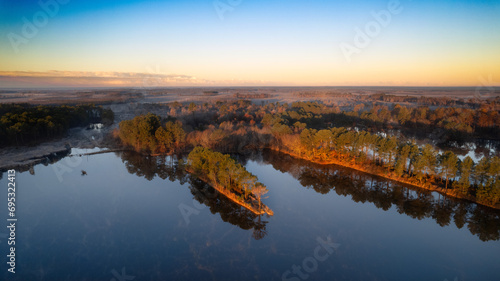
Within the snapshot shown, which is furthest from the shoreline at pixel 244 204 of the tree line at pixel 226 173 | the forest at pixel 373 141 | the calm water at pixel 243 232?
the forest at pixel 373 141

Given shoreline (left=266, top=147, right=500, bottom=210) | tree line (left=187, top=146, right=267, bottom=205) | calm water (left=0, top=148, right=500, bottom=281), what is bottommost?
calm water (left=0, top=148, right=500, bottom=281)

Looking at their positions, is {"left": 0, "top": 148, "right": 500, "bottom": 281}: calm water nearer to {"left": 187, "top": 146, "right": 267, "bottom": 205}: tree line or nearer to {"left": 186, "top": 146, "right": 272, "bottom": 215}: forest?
{"left": 186, "top": 146, "right": 272, "bottom": 215}: forest

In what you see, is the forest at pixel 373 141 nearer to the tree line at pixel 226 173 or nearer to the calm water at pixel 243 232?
the calm water at pixel 243 232

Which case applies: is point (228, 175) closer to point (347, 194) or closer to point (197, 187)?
point (197, 187)

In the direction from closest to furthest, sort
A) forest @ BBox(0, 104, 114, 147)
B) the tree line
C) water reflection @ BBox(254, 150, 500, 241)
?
water reflection @ BBox(254, 150, 500, 241)
the tree line
forest @ BBox(0, 104, 114, 147)

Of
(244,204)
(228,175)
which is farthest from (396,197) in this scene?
(228,175)

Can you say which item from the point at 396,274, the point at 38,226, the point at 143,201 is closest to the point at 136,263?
the point at 143,201

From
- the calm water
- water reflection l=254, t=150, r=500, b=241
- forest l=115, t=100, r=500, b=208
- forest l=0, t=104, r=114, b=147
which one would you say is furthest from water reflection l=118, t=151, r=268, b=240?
forest l=0, t=104, r=114, b=147
